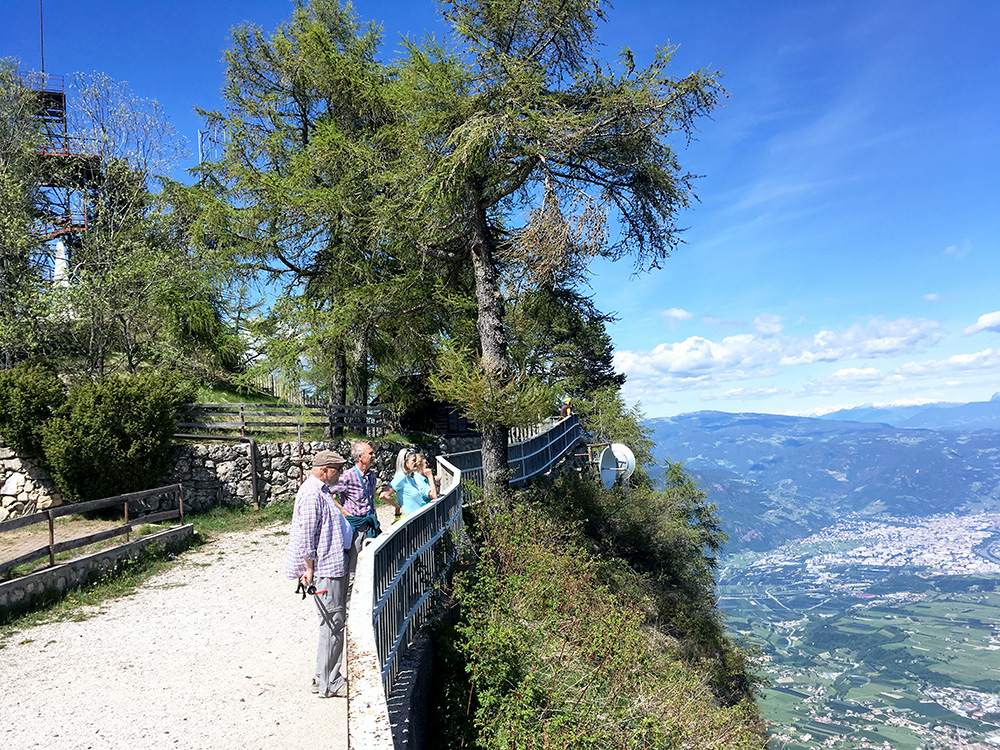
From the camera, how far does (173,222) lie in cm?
2261

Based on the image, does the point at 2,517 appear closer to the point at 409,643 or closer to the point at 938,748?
the point at 409,643

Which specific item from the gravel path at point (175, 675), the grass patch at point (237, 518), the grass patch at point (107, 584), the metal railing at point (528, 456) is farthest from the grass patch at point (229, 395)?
the gravel path at point (175, 675)

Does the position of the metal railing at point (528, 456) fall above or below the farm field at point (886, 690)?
above

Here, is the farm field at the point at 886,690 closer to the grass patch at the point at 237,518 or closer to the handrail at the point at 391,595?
the grass patch at the point at 237,518

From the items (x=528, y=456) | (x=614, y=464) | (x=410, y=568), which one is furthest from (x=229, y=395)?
(x=410, y=568)

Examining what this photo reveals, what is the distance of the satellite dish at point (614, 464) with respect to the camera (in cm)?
2000

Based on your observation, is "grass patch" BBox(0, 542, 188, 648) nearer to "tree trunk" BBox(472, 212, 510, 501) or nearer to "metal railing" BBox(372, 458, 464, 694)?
"metal railing" BBox(372, 458, 464, 694)

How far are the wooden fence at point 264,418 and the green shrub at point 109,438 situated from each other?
2.66 meters

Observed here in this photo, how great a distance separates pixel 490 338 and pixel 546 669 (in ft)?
26.5

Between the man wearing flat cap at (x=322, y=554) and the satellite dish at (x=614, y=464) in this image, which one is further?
the satellite dish at (x=614, y=464)

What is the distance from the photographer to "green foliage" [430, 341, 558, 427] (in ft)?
42.2

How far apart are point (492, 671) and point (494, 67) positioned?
1188 centimetres

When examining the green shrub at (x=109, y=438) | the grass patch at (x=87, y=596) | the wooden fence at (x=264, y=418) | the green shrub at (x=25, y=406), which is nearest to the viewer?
the grass patch at (x=87, y=596)

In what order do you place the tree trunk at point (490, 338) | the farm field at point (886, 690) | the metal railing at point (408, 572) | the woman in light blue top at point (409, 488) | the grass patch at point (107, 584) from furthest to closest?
the farm field at point (886, 690) < the tree trunk at point (490, 338) < the grass patch at point (107, 584) < the woman in light blue top at point (409, 488) < the metal railing at point (408, 572)
